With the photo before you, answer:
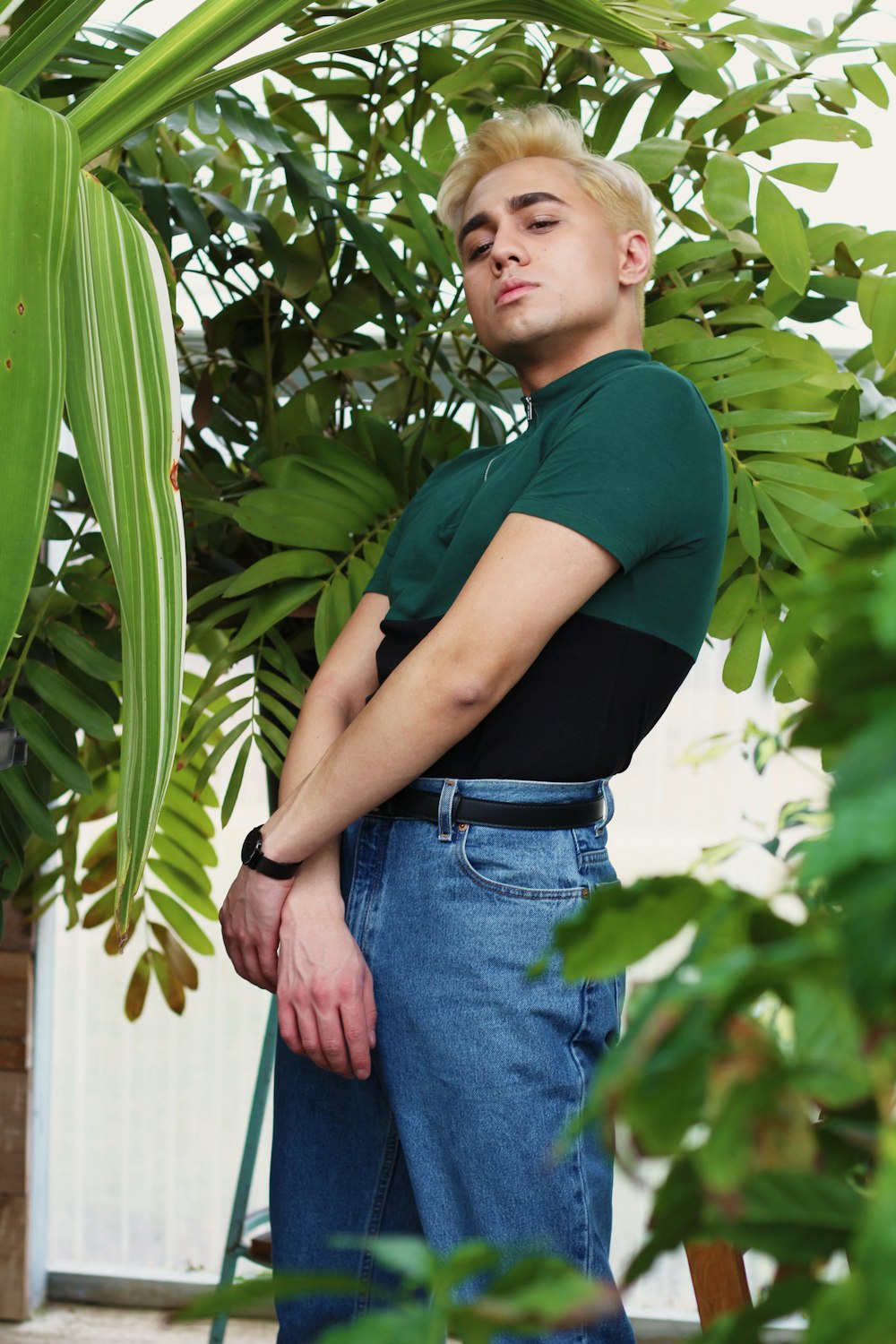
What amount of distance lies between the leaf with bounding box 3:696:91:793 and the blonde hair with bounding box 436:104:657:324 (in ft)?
2.03

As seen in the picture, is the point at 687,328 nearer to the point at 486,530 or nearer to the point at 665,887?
the point at 486,530

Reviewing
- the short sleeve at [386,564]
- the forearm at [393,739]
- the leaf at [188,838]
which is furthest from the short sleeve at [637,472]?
the leaf at [188,838]

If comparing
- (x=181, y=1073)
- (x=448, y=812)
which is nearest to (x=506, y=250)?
(x=448, y=812)

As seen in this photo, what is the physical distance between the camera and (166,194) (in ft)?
3.75

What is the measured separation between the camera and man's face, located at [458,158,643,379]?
0.94 meters

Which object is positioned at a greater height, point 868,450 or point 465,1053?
point 868,450

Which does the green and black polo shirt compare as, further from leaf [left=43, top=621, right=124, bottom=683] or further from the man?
leaf [left=43, top=621, right=124, bottom=683]

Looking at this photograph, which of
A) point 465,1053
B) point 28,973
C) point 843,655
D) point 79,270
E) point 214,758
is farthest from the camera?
point 28,973

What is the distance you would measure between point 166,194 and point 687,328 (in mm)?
506

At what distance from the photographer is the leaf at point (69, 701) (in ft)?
3.52

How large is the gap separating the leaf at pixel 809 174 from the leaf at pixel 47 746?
0.82 metres

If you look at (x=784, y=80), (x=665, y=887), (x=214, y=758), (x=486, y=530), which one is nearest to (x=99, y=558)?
(x=214, y=758)

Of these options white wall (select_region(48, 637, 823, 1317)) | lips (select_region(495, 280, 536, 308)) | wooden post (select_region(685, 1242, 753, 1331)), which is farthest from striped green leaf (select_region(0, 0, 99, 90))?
white wall (select_region(48, 637, 823, 1317))

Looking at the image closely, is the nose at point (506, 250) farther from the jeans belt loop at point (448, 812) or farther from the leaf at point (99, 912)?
the leaf at point (99, 912)
